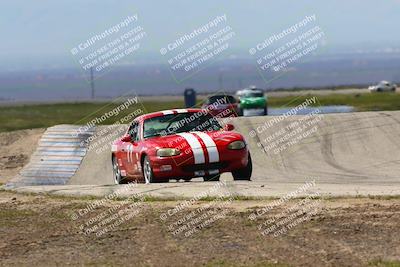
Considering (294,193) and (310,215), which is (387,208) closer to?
(310,215)

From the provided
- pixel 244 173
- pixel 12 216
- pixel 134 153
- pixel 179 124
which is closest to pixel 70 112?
pixel 134 153

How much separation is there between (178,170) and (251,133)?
9.67 meters

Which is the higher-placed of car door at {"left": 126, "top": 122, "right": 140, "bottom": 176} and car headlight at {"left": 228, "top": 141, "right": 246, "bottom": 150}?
car door at {"left": 126, "top": 122, "right": 140, "bottom": 176}

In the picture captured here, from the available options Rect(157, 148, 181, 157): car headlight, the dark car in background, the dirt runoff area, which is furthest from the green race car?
the dirt runoff area

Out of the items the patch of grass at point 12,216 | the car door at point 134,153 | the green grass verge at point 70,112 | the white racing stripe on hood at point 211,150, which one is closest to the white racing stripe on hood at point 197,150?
the white racing stripe on hood at point 211,150

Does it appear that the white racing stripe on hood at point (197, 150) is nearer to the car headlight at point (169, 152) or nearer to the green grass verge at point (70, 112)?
the car headlight at point (169, 152)

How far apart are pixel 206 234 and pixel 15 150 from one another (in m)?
16.3

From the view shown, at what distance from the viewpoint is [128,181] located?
16.3 m

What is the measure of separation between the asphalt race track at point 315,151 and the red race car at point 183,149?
1061mm

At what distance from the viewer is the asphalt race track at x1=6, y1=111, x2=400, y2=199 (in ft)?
57.8

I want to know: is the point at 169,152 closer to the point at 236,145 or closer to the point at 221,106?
the point at 236,145

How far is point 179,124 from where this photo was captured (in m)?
15.3

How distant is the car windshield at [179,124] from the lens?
49.8 feet

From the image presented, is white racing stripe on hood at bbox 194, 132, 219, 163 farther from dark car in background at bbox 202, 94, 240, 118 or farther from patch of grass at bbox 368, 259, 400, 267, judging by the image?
dark car in background at bbox 202, 94, 240, 118
